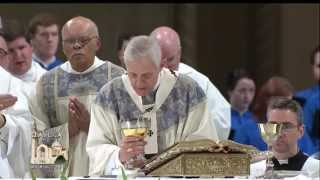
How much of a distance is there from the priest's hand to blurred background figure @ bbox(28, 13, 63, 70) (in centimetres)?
59

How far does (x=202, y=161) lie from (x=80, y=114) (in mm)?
1141

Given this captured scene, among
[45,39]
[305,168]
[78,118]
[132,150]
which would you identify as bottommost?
[305,168]

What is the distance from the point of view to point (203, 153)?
5680 mm

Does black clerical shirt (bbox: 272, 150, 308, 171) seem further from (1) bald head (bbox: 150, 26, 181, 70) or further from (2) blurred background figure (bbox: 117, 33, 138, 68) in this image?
(2) blurred background figure (bbox: 117, 33, 138, 68)

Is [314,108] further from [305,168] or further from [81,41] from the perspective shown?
[81,41]

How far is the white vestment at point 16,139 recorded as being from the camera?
6.52 meters

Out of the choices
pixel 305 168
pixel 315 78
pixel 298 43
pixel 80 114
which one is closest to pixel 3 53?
pixel 80 114

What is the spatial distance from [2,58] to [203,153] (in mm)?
1658

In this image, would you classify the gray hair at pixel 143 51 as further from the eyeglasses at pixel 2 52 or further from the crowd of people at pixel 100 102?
the eyeglasses at pixel 2 52

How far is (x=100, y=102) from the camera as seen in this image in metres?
6.33

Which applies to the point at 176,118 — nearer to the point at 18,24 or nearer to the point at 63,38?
the point at 63,38

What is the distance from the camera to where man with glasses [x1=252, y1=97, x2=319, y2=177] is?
Answer: 6309 mm

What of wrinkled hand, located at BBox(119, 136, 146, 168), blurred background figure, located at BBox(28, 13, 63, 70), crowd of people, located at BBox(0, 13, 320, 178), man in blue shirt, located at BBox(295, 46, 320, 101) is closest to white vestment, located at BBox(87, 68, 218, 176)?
crowd of people, located at BBox(0, 13, 320, 178)

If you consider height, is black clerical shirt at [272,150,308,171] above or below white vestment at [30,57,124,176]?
below
